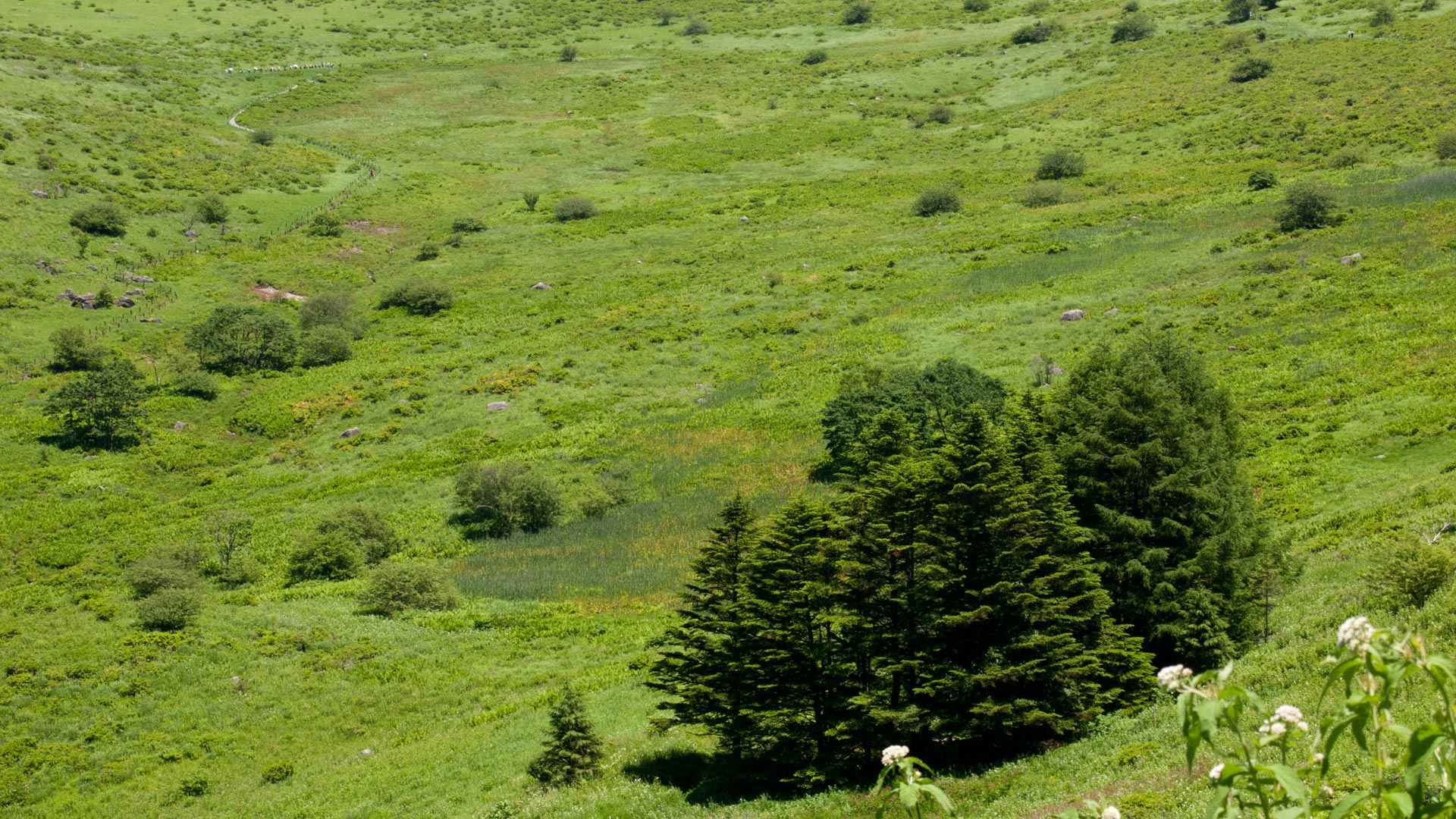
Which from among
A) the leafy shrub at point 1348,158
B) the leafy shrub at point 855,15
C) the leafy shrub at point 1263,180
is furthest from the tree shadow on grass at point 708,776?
the leafy shrub at point 855,15

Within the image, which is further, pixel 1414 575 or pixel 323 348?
pixel 323 348

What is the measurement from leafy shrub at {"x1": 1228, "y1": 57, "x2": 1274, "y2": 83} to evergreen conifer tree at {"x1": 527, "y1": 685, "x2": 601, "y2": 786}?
113 m

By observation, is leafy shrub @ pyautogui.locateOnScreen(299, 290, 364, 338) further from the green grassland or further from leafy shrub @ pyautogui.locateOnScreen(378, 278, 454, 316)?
leafy shrub @ pyautogui.locateOnScreen(378, 278, 454, 316)

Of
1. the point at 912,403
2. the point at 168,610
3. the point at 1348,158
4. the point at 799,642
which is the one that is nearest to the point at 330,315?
the point at 168,610

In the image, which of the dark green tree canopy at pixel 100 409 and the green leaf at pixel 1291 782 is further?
the dark green tree canopy at pixel 100 409

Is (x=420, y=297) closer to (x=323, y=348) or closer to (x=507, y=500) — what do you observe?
(x=323, y=348)

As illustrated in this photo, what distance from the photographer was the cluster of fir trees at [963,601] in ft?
67.7

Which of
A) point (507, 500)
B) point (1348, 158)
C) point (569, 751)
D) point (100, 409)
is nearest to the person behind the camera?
point (569, 751)

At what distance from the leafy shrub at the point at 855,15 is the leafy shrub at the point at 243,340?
13776 centimetres

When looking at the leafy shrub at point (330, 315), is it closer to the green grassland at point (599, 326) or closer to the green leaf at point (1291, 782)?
the green grassland at point (599, 326)

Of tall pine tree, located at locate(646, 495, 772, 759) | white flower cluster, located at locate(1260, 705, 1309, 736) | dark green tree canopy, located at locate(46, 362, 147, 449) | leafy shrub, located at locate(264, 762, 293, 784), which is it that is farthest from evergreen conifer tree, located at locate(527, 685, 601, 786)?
dark green tree canopy, located at locate(46, 362, 147, 449)

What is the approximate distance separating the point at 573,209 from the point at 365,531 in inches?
2347

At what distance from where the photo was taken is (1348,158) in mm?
74500

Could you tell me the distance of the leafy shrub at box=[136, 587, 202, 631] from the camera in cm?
3238
